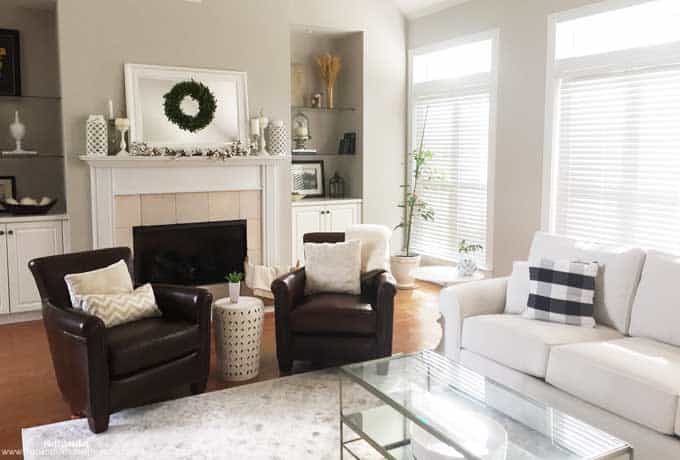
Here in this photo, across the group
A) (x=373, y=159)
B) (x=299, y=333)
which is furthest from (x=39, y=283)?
(x=373, y=159)

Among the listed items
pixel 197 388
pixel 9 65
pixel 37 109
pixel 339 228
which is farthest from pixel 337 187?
pixel 197 388

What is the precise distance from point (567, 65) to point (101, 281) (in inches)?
151

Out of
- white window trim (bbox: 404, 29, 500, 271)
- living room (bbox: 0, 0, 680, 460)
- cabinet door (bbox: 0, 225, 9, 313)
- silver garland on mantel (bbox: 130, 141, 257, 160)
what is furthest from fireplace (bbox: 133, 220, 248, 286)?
white window trim (bbox: 404, 29, 500, 271)

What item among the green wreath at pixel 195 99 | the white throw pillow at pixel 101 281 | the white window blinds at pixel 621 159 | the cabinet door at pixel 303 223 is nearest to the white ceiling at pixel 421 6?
the white window blinds at pixel 621 159

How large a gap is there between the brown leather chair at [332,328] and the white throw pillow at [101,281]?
929mm

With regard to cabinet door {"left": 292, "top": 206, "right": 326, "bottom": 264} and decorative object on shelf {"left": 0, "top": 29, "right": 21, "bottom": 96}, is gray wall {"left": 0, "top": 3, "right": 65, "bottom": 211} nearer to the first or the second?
decorative object on shelf {"left": 0, "top": 29, "right": 21, "bottom": 96}

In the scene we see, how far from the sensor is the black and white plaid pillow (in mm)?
3611

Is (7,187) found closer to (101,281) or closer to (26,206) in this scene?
(26,206)

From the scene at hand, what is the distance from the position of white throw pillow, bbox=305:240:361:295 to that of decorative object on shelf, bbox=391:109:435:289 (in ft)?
6.71

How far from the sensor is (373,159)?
22.4 ft

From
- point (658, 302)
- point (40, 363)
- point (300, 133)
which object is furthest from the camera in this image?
point (300, 133)

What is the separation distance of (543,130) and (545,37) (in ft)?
2.48

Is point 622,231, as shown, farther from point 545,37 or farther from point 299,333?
point 299,333

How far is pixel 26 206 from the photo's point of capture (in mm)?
5258
